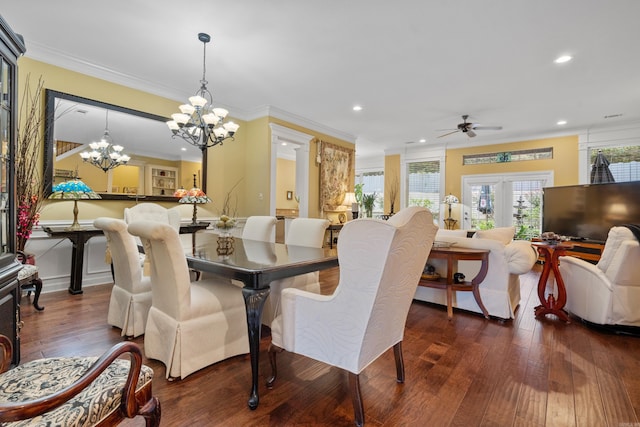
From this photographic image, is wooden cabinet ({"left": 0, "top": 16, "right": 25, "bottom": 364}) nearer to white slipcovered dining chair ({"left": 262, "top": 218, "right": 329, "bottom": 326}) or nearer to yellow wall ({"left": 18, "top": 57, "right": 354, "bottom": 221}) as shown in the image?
white slipcovered dining chair ({"left": 262, "top": 218, "right": 329, "bottom": 326})

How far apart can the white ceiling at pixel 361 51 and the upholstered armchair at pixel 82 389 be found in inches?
109

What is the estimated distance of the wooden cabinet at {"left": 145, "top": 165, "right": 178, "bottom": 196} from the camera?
438 centimetres

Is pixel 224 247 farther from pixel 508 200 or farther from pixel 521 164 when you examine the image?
pixel 521 164

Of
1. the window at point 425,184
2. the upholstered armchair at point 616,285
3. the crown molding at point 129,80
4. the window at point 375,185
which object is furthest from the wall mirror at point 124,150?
the window at point 375,185

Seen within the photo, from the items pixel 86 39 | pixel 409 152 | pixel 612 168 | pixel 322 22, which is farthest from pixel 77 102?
pixel 612 168

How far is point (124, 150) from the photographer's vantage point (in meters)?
4.13

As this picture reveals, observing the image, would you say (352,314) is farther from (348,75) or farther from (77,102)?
(77,102)

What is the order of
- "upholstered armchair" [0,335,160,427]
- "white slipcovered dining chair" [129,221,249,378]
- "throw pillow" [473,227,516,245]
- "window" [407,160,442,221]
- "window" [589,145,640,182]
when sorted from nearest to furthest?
"upholstered armchair" [0,335,160,427], "white slipcovered dining chair" [129,221,249,378], "throw pillow" [473,227,516,245], "window" [589,145,640,182], "window" [407,160,442,221]

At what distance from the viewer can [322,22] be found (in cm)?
286

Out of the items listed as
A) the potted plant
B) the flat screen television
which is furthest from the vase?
the potted plant

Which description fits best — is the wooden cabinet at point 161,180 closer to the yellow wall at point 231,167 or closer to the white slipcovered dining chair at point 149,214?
the yellow wall at point 231,167

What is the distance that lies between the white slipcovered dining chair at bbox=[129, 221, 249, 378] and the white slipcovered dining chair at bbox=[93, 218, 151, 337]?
0.43 meters

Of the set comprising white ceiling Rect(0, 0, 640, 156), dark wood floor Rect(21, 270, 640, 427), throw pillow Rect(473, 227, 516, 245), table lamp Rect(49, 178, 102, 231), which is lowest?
dark wood floor Rect(21, 270, 640, 427)

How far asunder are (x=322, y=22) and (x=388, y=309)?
2687 mm
